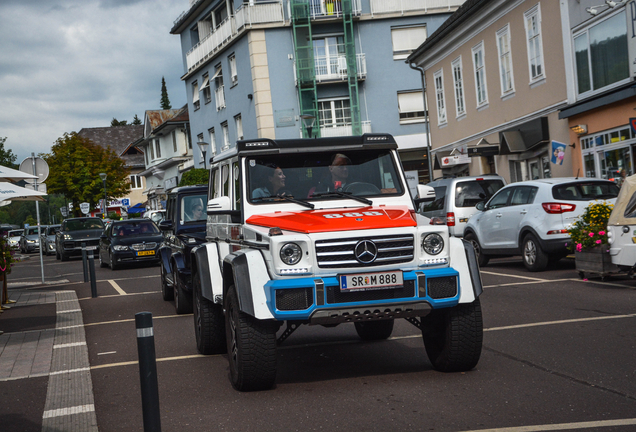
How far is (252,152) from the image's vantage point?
7051mm

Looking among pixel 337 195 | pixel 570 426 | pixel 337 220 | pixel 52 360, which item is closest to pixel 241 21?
pixel 52 360

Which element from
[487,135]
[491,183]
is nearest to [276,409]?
[491,183]

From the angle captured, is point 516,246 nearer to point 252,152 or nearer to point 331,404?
point 252,152

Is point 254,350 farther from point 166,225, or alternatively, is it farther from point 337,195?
point 166,225

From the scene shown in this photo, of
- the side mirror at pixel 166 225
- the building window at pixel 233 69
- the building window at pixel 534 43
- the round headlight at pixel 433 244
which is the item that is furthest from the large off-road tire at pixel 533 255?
the building window at pixel 233 69

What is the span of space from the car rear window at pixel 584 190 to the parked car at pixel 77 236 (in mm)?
23151

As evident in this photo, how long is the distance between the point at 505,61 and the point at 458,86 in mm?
4653

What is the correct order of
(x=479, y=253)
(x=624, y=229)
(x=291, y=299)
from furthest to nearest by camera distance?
(x=479, y=253) < (x=624, y=229) < (x=291, y=299)

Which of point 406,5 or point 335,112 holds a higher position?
point 406,5

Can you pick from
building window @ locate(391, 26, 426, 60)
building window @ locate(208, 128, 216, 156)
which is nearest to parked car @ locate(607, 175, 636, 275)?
building window @ locate(391, 26, 426, 60)

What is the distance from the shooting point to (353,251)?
587cm

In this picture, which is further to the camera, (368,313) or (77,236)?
(77,236)

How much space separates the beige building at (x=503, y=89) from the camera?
22438 mm

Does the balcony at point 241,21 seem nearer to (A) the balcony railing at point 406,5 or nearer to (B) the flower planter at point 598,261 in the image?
(A) the balcony railing at point 406,5
